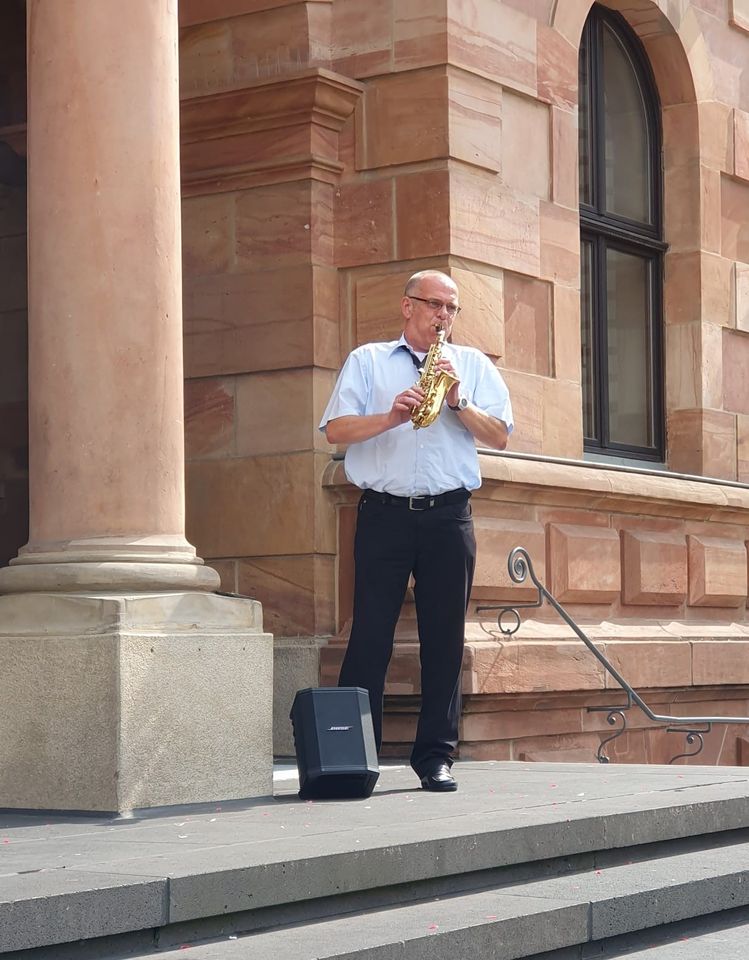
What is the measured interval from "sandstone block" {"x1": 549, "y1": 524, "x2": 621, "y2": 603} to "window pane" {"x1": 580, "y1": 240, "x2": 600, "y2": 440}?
101 centimetres

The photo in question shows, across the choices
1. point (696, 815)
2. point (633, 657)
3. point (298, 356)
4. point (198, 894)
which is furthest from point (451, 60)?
point (198, 894)

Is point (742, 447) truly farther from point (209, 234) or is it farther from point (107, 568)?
point (107, 568)

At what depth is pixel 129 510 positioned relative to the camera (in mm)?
7254

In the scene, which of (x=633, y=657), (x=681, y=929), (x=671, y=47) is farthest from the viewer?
(x=671, y=47)

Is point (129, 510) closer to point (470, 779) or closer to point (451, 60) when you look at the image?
point (470, 779)

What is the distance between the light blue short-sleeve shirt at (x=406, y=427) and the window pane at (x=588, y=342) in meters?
3.54

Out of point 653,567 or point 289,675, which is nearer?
point 289,675

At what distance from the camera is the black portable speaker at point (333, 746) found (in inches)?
278

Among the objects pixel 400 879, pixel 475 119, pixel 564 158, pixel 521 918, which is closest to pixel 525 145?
pixel 564 158

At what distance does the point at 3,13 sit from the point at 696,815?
21.2 ft

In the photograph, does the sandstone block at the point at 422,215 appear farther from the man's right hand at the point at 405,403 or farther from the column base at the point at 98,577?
the column base at the point at 98,577

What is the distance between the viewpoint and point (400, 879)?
545cm

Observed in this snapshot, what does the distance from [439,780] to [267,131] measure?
13.0 ft

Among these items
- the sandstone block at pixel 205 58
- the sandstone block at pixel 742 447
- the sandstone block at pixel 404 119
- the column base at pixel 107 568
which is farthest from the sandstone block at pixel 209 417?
the sandstone block at pixel 742 447
